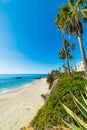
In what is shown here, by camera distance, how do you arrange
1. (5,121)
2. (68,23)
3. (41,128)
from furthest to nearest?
(68,23)
(5,121)
(41,128)

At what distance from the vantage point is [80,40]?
1864cm

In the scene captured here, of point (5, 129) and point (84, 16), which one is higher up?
point (84, 16)

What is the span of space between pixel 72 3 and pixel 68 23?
207cm

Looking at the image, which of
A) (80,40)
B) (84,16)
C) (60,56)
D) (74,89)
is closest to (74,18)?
(84,16)

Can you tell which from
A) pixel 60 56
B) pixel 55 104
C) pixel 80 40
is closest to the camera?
pixel 55 104

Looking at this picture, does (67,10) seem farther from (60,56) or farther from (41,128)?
(60,56)

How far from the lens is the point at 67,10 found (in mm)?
19750

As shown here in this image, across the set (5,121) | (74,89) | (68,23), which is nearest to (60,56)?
(68,23)

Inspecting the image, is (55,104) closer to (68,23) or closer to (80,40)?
(80,40)

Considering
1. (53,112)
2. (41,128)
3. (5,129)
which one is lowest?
(5,129)

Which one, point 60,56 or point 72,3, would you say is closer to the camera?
point 72,3

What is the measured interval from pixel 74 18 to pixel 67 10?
1.33m

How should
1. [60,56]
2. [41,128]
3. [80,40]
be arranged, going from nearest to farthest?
1. [41,128]
2. [80,40]
3. [60,56]

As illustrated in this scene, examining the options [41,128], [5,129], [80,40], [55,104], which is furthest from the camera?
[80,40]
